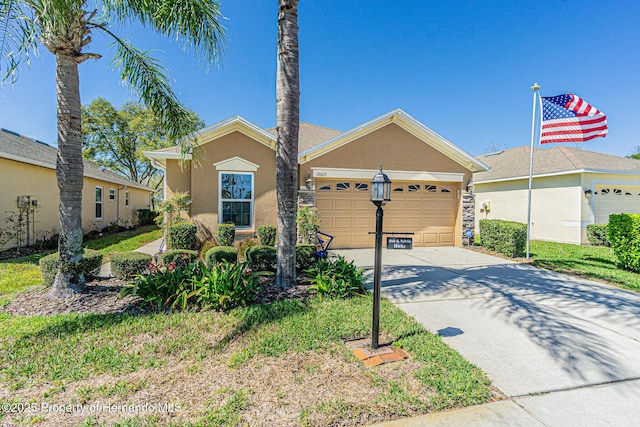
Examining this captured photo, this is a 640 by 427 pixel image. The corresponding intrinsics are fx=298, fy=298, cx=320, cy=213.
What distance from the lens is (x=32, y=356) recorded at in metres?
3.15

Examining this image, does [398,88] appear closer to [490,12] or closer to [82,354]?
[490,12]

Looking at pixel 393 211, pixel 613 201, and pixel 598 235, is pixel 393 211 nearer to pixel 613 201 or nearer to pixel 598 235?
pixel 598 235

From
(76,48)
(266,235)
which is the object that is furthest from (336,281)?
(76,48)

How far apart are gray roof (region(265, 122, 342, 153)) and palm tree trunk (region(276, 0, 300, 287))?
6418mm

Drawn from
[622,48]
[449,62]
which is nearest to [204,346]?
[449,62]

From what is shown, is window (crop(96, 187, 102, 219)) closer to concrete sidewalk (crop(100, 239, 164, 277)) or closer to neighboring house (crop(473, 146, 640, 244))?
concrete sidewalk (crop(100, 239, 164, 277))

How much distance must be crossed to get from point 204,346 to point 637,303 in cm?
710

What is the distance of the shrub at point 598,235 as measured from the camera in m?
12.1

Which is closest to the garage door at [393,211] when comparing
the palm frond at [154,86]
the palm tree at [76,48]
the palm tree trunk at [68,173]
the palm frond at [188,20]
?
the palm frond at [154,86]

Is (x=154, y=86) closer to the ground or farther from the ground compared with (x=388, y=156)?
farther from the ground

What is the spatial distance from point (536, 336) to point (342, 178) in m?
7.31

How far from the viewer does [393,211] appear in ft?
35.6

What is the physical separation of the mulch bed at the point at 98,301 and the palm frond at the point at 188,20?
4542mm

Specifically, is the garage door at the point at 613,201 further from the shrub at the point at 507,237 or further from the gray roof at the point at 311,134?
the gray roof at the point at 311,134
